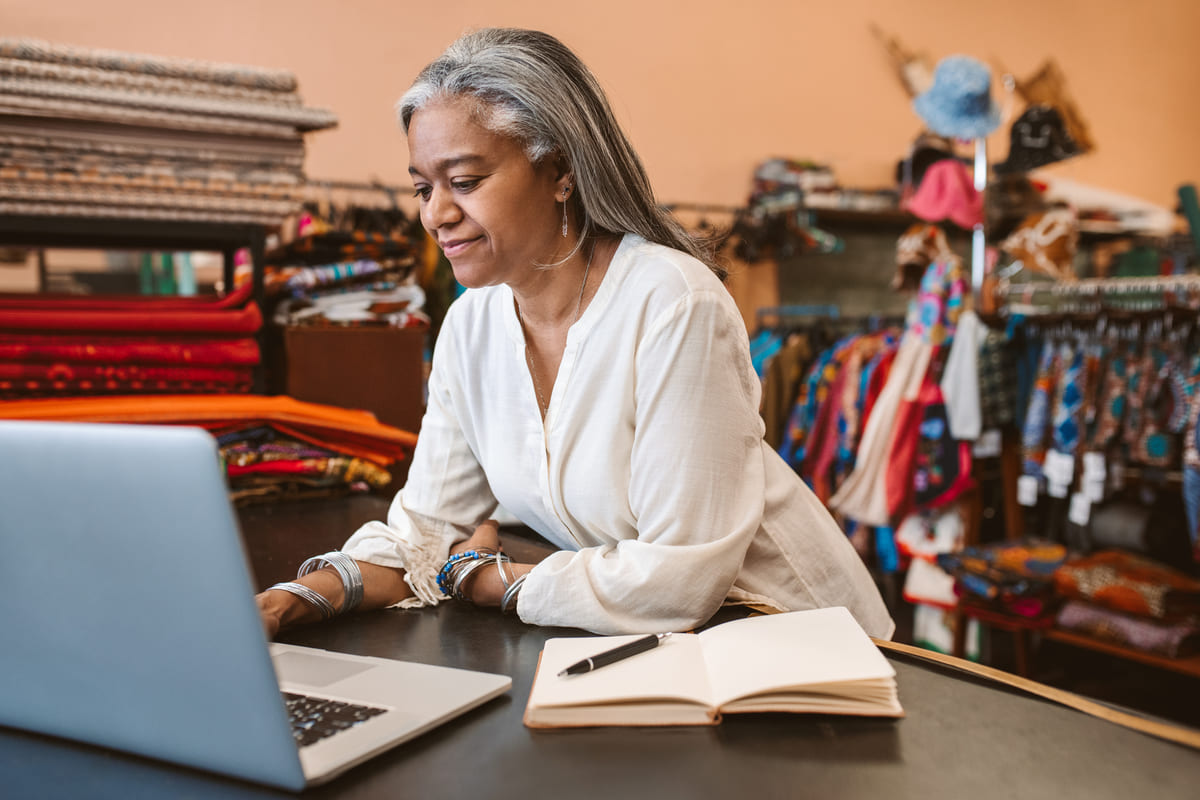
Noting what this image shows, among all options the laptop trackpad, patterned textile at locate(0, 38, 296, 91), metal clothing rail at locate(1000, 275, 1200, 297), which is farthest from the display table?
metal clothing rail at locate(1000, 275, 1200, 297)

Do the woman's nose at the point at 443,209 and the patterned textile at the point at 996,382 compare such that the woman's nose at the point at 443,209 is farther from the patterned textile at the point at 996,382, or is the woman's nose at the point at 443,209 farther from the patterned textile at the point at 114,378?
the patterned textile at the point at 996,382

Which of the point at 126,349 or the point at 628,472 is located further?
the point at 126,349

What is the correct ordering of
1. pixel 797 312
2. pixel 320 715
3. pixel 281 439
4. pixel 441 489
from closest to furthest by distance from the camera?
pixel 320 715
pixel 441 489
pixel 281 439
pixel 797 312

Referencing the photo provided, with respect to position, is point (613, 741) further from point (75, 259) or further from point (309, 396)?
point (75, 259)

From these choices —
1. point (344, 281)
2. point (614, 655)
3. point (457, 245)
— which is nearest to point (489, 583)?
Result: point (614, 655)

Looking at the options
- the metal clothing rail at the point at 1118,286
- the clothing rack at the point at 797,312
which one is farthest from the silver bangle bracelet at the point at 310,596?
the clothing rack at the point at 797,312

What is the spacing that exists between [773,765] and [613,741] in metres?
Result: 0.12

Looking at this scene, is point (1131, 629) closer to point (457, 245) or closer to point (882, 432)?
point (882, 432)

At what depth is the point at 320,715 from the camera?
2.23 ft

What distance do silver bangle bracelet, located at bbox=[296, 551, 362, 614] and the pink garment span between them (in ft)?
9.86

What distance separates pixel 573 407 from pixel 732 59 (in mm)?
3578

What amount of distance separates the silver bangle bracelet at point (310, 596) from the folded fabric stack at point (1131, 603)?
7.66 feet

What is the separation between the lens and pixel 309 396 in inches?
72.2

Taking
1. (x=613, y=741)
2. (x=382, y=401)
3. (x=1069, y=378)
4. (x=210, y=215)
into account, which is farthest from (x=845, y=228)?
(x=613, y=741)
